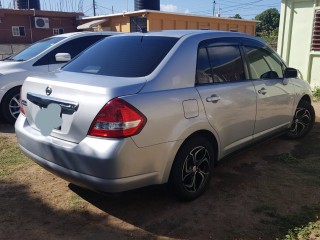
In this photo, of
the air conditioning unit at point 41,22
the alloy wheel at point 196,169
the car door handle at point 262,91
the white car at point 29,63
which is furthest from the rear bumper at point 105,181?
the air conditioning unit at point 41,22

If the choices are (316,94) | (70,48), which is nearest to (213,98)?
(70,48)

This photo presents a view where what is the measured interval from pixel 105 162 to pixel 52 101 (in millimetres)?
819

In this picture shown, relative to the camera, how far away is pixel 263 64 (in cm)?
448

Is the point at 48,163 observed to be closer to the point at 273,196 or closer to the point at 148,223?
the point at 148,223

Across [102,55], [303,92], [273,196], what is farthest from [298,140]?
[102,55]

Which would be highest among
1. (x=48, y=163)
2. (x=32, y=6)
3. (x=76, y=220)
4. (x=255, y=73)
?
(x=32, y=6)

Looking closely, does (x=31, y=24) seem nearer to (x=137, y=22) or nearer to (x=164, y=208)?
(x=137, y=22)

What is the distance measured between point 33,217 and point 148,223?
108 centimetres

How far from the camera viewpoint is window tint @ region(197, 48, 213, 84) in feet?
11.4

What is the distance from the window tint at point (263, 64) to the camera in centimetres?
424

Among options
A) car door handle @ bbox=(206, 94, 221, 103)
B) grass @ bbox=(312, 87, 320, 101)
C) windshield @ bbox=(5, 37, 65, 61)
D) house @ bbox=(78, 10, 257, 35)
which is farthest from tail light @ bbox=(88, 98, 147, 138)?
house @ bbox=(78, 10, 257, 35)

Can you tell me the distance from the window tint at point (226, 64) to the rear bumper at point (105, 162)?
1117 millimetres

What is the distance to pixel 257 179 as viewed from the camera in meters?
4.09

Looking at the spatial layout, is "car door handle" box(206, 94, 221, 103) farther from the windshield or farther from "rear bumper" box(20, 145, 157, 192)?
the windshield
